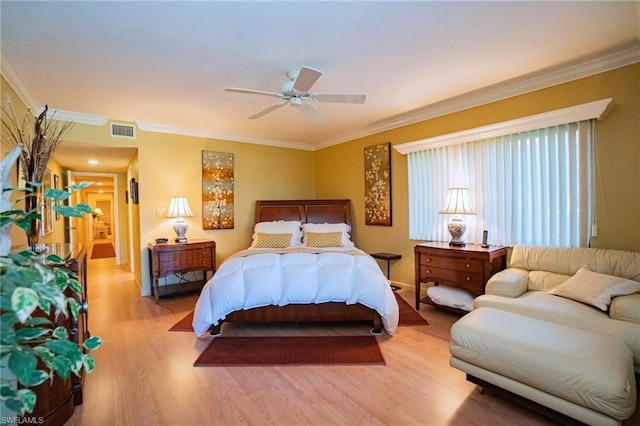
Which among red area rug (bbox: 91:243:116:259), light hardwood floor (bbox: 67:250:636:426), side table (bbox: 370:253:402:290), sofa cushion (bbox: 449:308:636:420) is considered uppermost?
side table (bbox: 370:253:402:290)

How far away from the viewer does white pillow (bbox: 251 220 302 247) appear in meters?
4.91

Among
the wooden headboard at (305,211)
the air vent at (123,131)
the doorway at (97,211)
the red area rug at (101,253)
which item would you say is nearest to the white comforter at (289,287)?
the wooden headboard at (305,211)

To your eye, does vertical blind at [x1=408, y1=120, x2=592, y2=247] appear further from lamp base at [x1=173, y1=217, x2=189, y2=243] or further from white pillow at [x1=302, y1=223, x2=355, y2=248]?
lamp base at [x1=173, y1=217, x2=189, y2=243]

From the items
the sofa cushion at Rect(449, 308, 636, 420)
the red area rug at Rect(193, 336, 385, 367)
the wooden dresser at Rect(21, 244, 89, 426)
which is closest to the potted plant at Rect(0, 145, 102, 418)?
the wooden dresser at Rect(21, 244, 89, 426)

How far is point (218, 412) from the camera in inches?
77.5

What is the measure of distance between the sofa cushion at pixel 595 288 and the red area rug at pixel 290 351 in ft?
5.40

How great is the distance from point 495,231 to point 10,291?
13.4 feet

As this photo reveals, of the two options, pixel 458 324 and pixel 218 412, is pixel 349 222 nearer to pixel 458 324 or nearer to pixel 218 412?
pixel 458 324

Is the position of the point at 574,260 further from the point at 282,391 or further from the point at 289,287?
the point at 282,391

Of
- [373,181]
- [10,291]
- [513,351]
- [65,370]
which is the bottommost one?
[513,351]

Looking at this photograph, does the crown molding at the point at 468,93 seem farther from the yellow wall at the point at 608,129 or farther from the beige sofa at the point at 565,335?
the beige sofa at the point at 565,335

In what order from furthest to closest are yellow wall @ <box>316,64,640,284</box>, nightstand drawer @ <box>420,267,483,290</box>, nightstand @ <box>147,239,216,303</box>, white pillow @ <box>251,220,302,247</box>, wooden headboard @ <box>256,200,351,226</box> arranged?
wooden headboard @ <box>256,200,351,226</box> → white pillow @ <box>251,220,302,247</box> → nightstand @ <box>147,239,216,303</box> → nightstand drawer @ <box>420,267,483,290</box> → yellow wall @ <box>316,64,640,284</box>

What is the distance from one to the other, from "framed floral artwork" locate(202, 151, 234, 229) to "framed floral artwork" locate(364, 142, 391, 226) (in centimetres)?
236

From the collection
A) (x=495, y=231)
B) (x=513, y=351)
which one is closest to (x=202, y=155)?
(x=495, y=231)
